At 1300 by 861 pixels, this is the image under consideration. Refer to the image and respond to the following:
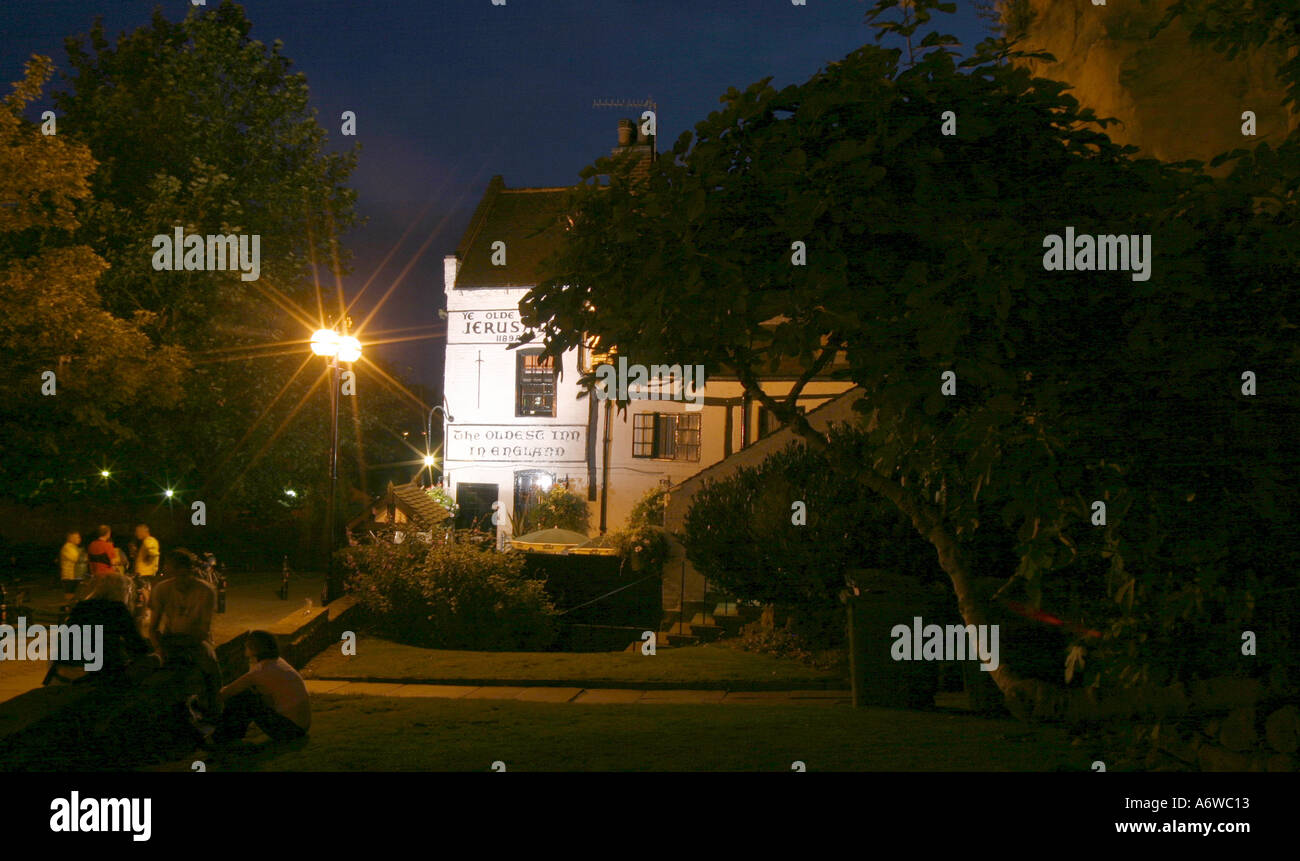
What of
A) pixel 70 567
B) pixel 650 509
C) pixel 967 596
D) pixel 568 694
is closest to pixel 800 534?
pixel 568 694

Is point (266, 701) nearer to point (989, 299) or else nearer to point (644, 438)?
point (989, 299)

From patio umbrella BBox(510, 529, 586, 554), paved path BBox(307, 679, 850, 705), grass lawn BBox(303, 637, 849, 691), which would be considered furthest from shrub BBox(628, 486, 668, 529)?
paved path BBox(307, 679, 850, 705)

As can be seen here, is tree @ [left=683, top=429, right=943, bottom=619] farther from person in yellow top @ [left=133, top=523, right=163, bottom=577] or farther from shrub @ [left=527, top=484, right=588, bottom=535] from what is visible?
person in yellow top @ [left=133, top=523, right=163, bottom=577]

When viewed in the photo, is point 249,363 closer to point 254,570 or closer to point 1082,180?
point 254,570

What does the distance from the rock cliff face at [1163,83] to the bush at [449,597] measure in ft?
40.1

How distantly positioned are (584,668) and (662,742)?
6.66 metres

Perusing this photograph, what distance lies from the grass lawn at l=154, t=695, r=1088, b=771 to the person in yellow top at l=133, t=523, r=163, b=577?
9023 mm

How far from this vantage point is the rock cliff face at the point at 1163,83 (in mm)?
13695

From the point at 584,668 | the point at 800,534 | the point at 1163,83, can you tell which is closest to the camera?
the point at 1163,83

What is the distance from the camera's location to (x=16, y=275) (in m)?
14.5

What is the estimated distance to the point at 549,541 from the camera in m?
22.2

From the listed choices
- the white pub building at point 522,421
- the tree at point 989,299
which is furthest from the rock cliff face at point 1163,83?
the white pub building at point 522,421
